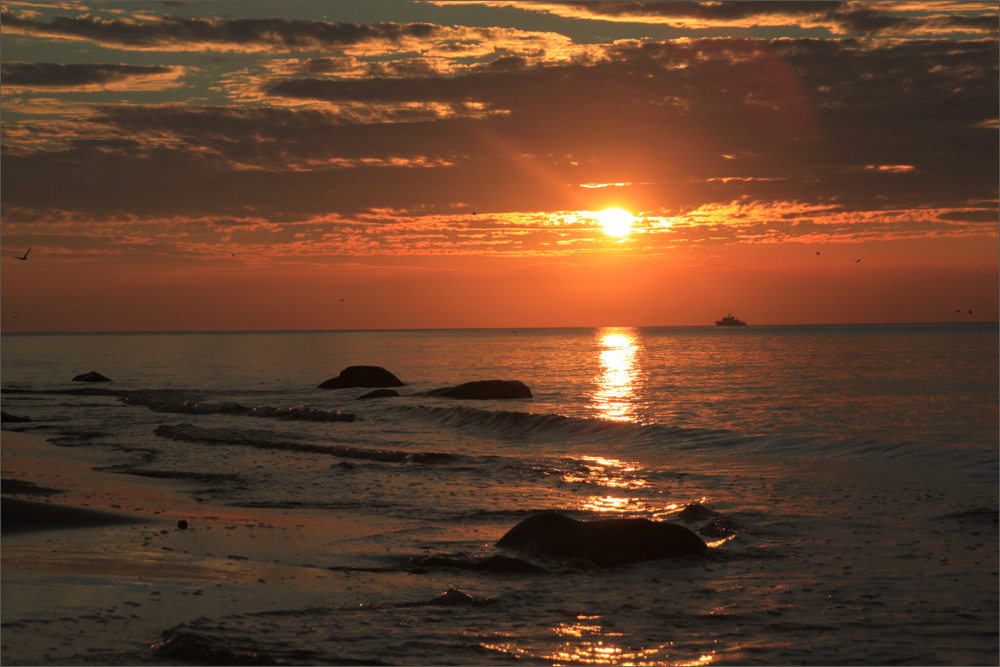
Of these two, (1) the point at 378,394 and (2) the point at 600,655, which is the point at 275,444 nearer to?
(1) the point at 378,394

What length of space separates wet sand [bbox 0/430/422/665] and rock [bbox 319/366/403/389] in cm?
3185

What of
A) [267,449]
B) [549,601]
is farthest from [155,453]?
[549,601]

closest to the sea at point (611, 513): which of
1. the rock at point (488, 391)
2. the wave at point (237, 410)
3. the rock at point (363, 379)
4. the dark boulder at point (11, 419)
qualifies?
the wave at point (237, 410)

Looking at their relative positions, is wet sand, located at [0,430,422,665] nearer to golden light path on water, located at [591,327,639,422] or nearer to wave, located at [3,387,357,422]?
wave, located at [3,387,357,422]

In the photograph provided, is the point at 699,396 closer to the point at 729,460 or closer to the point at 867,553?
the point at 729,460

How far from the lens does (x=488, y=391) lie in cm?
4112

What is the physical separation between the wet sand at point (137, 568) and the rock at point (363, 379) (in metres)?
31.8

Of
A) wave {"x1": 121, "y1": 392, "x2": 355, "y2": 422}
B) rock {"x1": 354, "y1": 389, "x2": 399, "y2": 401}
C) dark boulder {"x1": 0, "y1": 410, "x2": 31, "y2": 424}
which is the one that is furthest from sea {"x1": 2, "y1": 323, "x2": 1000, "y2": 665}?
rock {"x1": 354, "y1": 389, "x2": 399, "y2": 401}

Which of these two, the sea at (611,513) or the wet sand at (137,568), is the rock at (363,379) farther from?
the wet sand at (137,568)

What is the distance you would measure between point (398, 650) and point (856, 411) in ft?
97.4

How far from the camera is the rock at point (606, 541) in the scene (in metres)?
11.1

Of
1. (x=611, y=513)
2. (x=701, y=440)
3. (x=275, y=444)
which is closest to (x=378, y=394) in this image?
(x=275, y=444)

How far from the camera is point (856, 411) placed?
108 feet

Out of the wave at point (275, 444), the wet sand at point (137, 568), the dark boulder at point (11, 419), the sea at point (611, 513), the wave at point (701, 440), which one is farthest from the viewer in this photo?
the dark boulder at point (11, 419)
